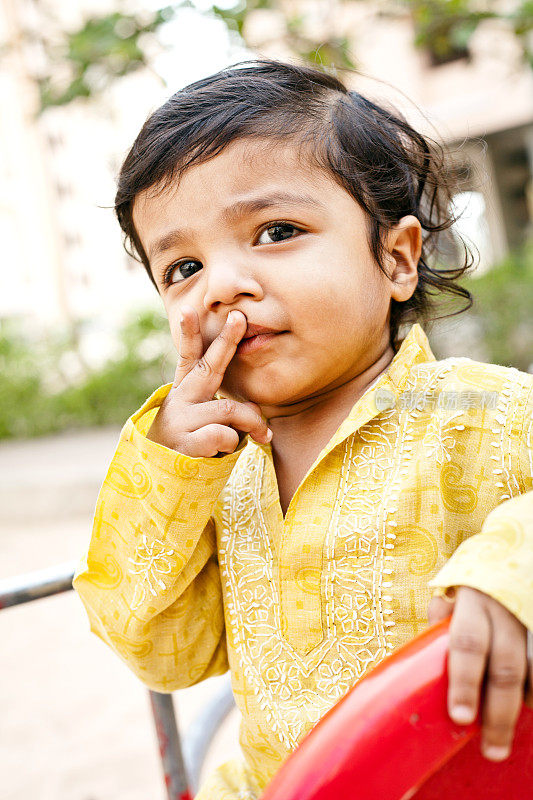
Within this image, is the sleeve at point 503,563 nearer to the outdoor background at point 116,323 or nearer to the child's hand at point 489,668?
the child's hand at point 489,668

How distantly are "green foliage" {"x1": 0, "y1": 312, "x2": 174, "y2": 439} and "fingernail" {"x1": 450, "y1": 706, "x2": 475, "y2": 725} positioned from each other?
7.27 m

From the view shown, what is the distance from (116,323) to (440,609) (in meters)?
7.92

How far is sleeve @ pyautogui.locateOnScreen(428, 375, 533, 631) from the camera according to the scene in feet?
1.86

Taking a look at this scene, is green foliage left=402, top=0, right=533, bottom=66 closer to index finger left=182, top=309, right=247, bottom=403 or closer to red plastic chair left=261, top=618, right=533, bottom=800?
index finger left=182, top=309, right=247, bottom=403

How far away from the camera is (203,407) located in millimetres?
897

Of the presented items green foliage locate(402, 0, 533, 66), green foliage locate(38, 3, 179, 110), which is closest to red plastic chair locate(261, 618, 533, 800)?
green foliage locate(402, 0, 533, 66)

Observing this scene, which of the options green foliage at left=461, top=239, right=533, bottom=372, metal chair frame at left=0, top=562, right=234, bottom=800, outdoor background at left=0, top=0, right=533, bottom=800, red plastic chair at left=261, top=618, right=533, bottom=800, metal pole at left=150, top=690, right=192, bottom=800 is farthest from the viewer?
green foliage at left=461, top=239, right=533, bottom=372

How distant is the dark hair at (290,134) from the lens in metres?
0.94

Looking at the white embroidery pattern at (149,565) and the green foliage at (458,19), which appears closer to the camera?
the white embroidery pattern at (149,565)

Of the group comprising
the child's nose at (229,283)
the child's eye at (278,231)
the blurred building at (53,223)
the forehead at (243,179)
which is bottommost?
the blurred building at (53,223)

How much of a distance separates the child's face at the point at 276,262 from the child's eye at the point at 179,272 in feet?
0.04

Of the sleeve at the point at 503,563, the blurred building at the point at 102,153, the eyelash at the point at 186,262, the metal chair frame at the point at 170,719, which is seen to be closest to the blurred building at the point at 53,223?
the blurred building at the point at 102,153

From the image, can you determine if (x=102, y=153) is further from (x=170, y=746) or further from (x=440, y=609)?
(x=440, y=609)

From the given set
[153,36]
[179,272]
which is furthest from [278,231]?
[153,36]
